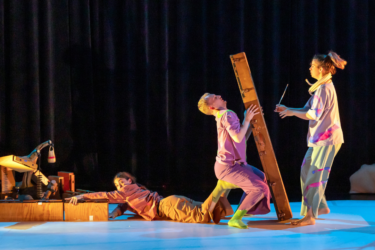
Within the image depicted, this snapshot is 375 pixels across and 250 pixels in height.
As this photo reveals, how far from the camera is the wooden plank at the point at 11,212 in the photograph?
3676 millimetres

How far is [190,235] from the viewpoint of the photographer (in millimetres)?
3102

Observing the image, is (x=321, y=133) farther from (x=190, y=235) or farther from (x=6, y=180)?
(x=6, y=180)

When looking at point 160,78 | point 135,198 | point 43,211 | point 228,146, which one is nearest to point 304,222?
point 228,146

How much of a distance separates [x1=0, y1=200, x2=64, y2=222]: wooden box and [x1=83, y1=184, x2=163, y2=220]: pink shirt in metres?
0.28

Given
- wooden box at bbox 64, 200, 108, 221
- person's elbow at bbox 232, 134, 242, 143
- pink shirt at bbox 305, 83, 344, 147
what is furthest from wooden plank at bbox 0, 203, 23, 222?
Result: pink shirt at bbox 305, 83, 344, 147

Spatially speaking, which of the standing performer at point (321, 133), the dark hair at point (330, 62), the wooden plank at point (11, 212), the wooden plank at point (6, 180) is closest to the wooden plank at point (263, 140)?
the standing performer at point (321, 133)

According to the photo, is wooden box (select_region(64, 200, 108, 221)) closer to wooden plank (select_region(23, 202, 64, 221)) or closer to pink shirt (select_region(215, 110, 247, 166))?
wooden plank (select_region(23, 202, 64, 221))

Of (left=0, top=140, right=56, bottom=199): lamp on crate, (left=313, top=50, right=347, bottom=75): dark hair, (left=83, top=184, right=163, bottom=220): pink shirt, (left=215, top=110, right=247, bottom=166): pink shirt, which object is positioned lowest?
(left=83, top=184, right=163, bottom=220): pink shirt

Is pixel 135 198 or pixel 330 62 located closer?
pixel 330 62

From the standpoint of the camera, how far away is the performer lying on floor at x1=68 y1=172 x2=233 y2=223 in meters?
3.56

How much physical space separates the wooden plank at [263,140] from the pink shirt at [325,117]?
0.37 m

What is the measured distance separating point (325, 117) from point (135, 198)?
5.75 ft

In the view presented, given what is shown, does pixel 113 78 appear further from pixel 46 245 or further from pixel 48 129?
pixel 46 245

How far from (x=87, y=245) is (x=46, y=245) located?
0.29 m
